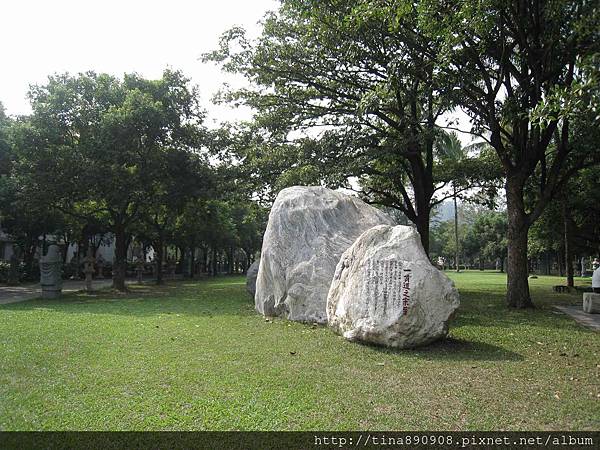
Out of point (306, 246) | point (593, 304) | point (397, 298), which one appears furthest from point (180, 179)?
point (593, 304)

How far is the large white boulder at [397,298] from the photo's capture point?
24.6 ft

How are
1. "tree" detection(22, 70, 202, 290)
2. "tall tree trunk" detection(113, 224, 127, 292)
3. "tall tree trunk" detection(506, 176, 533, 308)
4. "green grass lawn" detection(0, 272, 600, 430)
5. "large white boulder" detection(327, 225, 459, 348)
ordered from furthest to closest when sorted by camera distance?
"tall tree trunk" detection(113, 224, 127, 292) → "tree" detection(22, 70, 202, 290) → "tall tree trunk" detection(506, 176, 533, 308) → "large white boulder" detection(327, 225, 459, 348) → "green grass lawn" detection(0, 272, 600, 430)

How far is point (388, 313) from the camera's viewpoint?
7527 mm

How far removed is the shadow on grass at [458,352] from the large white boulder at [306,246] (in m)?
2.92

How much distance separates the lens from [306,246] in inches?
450

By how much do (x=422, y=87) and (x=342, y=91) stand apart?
12.3ft

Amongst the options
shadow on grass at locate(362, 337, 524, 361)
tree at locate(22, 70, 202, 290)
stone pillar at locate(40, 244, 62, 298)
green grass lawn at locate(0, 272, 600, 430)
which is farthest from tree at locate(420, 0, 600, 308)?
stone pillar at locate(40, 244, 62, 298)

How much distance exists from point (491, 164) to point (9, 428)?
19.2 metres

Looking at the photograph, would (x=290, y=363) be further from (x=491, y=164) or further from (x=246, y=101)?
(x=491, y=164)

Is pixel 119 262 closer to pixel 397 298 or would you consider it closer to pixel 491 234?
pixel 397 298

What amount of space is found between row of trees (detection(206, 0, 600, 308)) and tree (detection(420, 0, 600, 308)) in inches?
1.5

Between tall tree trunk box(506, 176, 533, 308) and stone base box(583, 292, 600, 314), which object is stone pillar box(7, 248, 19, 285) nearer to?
tall tree trunk box(506, 176, 533, 308)

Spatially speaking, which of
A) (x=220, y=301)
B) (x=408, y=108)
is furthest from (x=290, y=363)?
(x=408, y=108)

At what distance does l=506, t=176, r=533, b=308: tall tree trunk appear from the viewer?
13.8 metres
